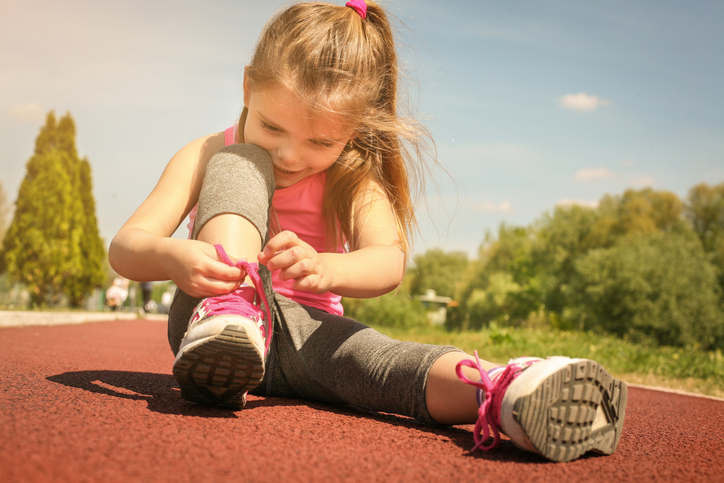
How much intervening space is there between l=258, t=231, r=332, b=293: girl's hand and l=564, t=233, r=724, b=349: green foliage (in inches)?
840

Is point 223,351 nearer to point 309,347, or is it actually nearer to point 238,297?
point 238,297

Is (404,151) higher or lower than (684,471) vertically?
higher

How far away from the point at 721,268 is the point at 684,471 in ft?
103

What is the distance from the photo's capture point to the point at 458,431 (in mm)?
1726

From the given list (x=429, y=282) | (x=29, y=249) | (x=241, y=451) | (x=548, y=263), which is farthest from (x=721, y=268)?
(x=429, y=282)

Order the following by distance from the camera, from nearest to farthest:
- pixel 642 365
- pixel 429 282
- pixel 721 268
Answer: pixel 642 365 < pixel 721 268 < pixel 429 282

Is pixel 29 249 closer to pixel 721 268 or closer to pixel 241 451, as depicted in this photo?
pixel 241 451

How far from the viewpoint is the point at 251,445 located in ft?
4.00

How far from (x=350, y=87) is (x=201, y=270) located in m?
1.04

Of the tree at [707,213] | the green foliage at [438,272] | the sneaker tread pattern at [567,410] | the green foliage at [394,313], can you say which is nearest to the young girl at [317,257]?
the sneaker tread pattern at [567,410]

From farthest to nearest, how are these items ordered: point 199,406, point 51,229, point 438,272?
point 438,272 < point 51,229 < point 199,406

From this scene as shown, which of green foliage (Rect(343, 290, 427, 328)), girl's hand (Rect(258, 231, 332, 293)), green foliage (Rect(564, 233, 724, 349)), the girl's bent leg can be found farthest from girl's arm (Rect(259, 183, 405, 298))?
green foliage (Rect(343, 290, 427, 328))

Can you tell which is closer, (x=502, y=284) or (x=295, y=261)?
(x=295, y=261)

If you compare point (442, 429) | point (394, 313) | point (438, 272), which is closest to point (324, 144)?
point (442, 429)
